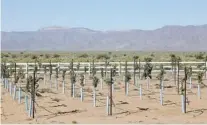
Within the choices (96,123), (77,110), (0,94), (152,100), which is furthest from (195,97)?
(0,94)

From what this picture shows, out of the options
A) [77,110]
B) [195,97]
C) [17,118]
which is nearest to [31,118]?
[17,118]

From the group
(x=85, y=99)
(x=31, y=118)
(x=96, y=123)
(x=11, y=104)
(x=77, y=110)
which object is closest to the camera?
(x=96, y=123)

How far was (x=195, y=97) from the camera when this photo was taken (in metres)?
22.3

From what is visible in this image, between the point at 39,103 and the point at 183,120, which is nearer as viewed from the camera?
the point at 183,120

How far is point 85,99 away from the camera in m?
21.8

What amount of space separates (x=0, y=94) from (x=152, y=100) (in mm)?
8627

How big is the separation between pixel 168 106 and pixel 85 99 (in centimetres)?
459

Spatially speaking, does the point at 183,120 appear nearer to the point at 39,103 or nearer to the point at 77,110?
the point at 77,110

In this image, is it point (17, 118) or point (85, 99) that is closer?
point (17, 118)

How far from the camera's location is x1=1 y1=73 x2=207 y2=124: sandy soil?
51.8 ft

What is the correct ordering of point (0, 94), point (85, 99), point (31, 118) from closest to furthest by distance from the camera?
point (31, 118) → point (85, 99) → point (0, 94)

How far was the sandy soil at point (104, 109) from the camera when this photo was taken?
51.8 ft

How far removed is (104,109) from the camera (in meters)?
18.4

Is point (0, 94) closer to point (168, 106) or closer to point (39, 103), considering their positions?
point (39, 103)
